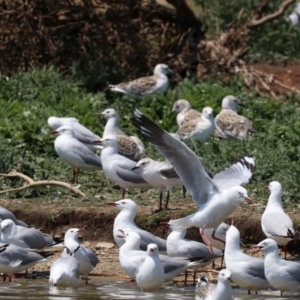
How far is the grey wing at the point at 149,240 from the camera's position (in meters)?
11.7

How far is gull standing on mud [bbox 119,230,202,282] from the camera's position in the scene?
11.1 meters

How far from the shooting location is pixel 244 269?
1088 cm

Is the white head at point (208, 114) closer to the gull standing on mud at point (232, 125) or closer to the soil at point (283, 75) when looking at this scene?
the gull standing on mud at point (232, 125)

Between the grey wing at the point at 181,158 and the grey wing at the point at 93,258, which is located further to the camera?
the grey wing at the point at 93,258

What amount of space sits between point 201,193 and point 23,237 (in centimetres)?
192

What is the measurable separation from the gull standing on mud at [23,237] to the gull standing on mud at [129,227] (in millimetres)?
769

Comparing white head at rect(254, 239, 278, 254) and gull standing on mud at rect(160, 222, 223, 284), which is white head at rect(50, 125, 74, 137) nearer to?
gull standing on mud at rect(160, 222, 223, 284)

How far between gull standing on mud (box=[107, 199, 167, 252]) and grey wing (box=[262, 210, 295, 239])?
1.09 m

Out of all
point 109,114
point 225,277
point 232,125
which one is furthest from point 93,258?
point 232,125

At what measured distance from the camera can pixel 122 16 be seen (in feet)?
66.5

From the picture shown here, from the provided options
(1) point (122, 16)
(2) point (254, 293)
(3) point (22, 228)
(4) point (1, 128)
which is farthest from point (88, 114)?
(2) point (254, 293)

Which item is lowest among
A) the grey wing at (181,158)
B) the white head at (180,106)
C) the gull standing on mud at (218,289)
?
the gull standing on mud at (218,289)

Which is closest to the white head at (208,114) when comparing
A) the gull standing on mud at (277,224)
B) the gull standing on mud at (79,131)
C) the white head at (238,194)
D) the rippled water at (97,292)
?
the gull standing on mud at (79,131)

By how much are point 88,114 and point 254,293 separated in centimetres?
671
